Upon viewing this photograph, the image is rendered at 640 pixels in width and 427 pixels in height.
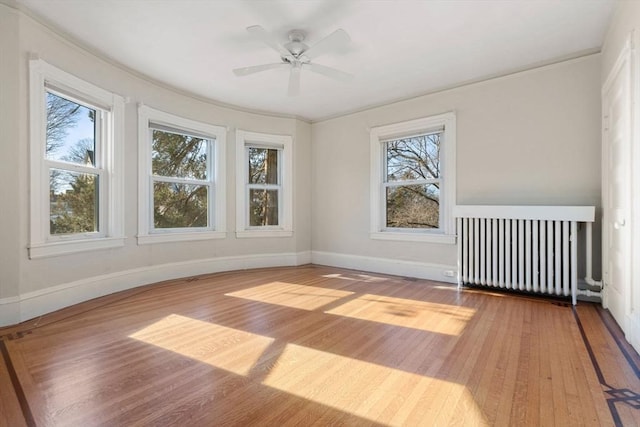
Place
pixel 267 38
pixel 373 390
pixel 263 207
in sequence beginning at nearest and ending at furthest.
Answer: pixel 373 390 < pixel 267 38 < pixel 263 207

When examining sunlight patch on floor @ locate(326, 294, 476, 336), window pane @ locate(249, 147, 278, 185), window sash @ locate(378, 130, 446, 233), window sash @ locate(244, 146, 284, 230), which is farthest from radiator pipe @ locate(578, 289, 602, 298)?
window pane @ locate(249, 147, 278, 185)

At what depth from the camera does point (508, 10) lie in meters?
2.51

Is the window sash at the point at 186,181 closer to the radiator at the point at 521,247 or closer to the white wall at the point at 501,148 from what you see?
the white wall at the point at 501,148

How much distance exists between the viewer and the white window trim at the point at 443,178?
3.99 m

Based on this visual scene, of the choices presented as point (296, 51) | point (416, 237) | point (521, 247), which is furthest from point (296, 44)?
point (521, 247)

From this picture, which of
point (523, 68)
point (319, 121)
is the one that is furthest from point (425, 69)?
point (319, 121)

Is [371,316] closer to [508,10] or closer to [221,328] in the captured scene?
[221,328]

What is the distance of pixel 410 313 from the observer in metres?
2.84

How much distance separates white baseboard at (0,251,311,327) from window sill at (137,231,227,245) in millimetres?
324

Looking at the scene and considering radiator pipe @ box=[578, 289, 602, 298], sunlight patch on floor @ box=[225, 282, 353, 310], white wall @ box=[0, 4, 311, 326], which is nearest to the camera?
white wall @ box=[0, 4, 311, 326]

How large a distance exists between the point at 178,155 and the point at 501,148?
419cm

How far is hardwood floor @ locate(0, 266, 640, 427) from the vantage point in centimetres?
142

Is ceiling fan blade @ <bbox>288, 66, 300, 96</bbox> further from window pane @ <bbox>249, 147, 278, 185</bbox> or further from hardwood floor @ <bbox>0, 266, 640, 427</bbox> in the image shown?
hardwood floor @ <bbox>0, 266, 640, 427</bbox>

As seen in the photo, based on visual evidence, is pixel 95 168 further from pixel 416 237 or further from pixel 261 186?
pixel 416 237
